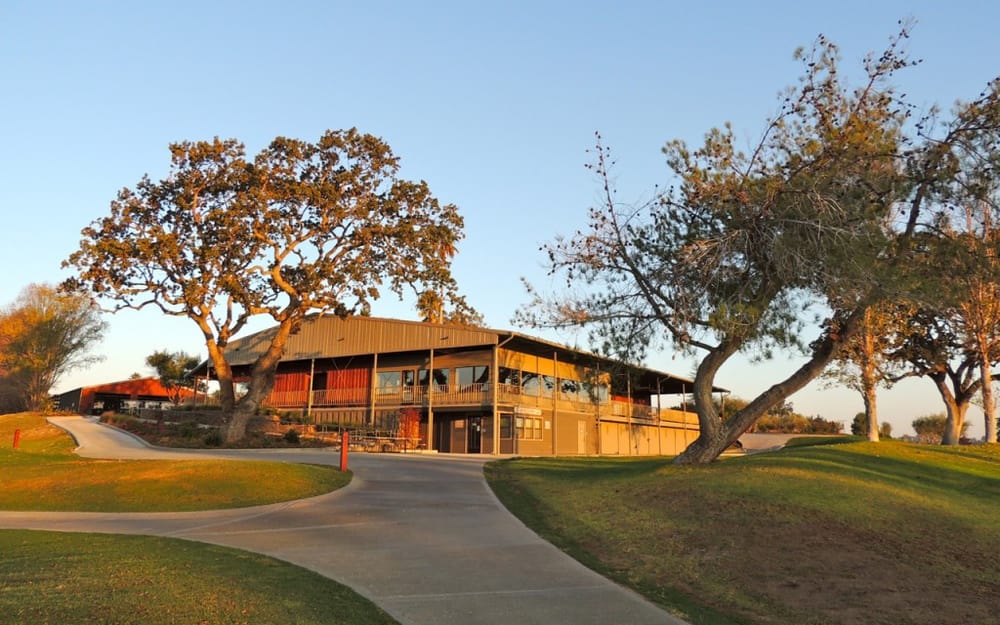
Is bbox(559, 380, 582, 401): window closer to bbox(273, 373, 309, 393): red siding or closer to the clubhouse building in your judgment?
the clubhouse building

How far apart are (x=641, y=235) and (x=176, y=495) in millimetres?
11130

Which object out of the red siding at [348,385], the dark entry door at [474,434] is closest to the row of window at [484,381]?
the red siding at [348,385]

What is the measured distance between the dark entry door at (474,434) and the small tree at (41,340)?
1509 inches

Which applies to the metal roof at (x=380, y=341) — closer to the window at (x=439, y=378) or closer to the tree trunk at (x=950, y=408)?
the window at (x=439, y=378)

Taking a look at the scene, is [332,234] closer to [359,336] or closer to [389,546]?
[359,336]

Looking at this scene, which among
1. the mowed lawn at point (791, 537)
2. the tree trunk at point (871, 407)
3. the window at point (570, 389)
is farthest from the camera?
the window at point (570, 389)

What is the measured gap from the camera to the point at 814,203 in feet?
40.5

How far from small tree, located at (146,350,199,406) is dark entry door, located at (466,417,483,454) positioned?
25.4m

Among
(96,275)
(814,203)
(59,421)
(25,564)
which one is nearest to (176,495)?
(25,564)

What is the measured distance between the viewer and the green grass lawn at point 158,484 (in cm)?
1412

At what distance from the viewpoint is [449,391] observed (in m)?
35.5

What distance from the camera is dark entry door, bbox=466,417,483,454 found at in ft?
118

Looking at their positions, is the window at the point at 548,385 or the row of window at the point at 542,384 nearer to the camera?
the row of window at the point at 542,384

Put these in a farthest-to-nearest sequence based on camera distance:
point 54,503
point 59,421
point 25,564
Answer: point 59,421
point 54,503
point 25,564
